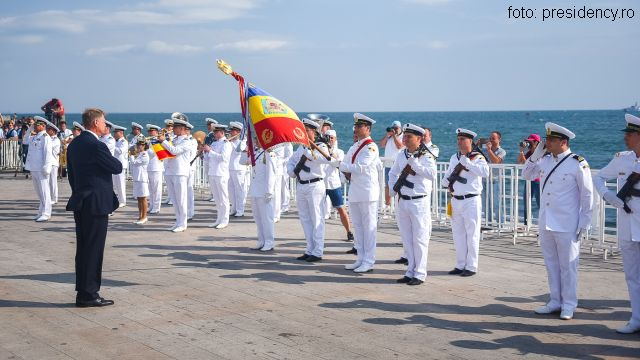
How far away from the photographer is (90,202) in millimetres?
8305

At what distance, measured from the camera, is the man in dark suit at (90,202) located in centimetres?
830

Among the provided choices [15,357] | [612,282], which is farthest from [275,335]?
[612,282]

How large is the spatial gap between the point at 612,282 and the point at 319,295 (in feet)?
12.5

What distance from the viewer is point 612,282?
9.46 m

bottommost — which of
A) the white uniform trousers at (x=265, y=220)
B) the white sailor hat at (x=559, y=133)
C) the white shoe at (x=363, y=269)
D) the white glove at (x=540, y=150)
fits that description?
the white shoe at (x=363, y=269)

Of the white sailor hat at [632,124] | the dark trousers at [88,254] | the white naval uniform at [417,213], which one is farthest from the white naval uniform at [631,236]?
the dark trousers at [88,254]

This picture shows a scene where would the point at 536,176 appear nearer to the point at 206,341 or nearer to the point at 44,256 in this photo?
the point at 206,341

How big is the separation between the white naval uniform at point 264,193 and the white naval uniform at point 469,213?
321 centimetres

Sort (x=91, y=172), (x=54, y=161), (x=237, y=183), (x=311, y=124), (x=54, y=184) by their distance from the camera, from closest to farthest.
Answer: (x=91, y=172), (x=311, y=124), (x=237, y=183), (x=54, y=161), (x=54, y=184)

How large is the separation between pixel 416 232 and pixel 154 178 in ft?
28.8

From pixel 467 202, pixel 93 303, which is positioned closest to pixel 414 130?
pixel 467 202

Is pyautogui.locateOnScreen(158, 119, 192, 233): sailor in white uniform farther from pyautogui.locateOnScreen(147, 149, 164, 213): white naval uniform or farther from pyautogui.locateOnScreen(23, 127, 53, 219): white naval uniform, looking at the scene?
pyautogui.locateOnScreen(23, 127, 53, 219): white naval uniform

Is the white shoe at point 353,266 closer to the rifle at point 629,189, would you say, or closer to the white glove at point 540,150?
the white glove at point 540,150

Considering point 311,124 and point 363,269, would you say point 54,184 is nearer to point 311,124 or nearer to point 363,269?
point 311,124
